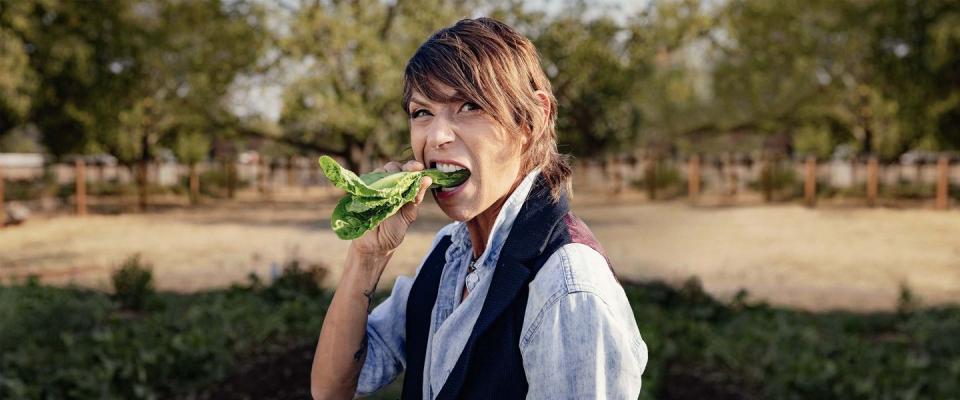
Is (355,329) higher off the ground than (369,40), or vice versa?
(369,40)

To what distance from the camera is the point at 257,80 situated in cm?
1998

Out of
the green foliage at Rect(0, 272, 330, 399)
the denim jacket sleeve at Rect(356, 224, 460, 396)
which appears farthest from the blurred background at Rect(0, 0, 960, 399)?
the denim jacket sleeve at Rect(356, 224, 460, 396)

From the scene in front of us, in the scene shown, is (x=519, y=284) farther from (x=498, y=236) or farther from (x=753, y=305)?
(x=753, y=305)

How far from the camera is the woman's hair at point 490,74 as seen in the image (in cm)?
154

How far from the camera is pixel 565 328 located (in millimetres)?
1415

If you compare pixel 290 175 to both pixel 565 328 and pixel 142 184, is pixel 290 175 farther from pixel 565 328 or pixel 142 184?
pixel 565 328

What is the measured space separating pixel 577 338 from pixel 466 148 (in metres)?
0.42

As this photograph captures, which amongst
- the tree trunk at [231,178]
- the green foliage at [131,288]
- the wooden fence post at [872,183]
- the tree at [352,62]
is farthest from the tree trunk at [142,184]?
the wooden fence post at [872,183]

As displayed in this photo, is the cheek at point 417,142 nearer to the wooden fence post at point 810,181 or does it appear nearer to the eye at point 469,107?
the eye at point 469,107

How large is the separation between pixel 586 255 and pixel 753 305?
7.41 metres

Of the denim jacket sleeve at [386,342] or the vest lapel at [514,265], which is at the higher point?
the vest lapel at [514,265]

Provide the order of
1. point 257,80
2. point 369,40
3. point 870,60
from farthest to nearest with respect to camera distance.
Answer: point 870,60 < point 257,80 < point 369,40

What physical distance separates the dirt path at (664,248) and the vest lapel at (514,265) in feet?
22.9

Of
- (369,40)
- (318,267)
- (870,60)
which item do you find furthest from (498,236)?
(870,60)
